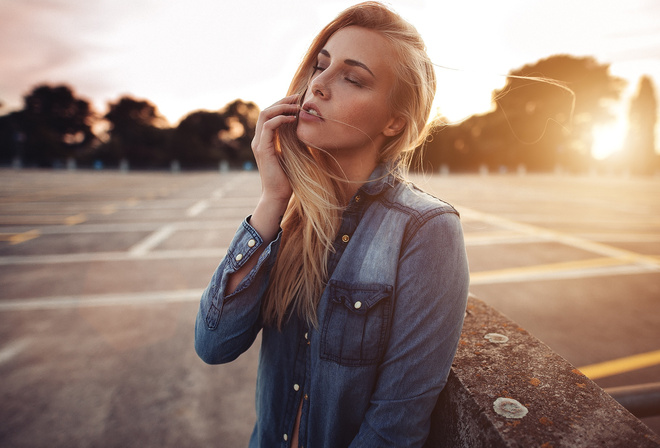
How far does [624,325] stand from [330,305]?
4754mm

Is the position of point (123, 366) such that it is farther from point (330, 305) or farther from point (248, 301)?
point (330, 305)

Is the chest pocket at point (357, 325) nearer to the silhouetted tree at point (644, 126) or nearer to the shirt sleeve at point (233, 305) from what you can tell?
the shirt sleeve at point (233, 305)

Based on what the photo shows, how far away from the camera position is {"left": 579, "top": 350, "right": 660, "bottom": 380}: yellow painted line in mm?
3283

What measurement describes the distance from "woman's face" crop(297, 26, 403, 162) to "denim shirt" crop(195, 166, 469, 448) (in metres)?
0.24

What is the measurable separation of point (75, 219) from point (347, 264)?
36.1 feet

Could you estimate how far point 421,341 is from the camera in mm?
1081

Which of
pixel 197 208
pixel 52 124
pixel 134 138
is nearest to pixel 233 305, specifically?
pixel 197 208

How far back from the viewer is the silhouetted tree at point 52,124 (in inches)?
1711

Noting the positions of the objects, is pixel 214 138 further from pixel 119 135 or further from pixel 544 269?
pixel 544 269

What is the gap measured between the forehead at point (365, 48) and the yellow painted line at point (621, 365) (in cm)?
356

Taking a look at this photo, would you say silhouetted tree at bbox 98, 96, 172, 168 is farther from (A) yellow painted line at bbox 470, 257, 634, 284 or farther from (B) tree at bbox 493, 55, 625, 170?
(B) tree at bbox 493, 55, 625, 170

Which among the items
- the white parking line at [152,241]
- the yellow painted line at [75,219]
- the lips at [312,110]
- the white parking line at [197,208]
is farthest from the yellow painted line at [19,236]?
the lips at [312,110]

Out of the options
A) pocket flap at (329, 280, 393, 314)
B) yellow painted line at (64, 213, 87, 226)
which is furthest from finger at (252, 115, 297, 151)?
yellow painted line at (64, 213, 87, 226)

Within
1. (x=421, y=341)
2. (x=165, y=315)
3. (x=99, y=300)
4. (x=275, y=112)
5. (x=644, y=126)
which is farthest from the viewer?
(x=644, y=126)
